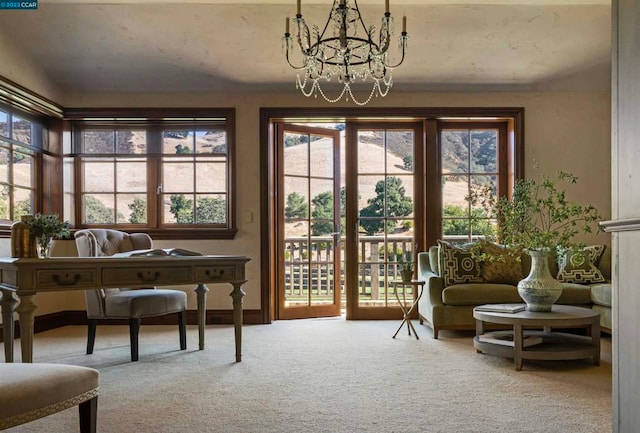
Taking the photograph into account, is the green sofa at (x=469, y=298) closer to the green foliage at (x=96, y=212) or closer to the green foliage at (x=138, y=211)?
the green foliage at (x=138, y=211)

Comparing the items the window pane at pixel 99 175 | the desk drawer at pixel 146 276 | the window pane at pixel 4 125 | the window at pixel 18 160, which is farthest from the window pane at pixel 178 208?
the desk drawer at pixel 146 276

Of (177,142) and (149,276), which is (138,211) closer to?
(177,142)

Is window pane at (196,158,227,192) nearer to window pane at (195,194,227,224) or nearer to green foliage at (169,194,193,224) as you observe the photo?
window pane at (195,194,227,224)

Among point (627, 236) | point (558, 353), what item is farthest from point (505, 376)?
point (627, 236)

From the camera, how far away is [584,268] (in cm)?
455

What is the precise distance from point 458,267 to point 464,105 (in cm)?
170

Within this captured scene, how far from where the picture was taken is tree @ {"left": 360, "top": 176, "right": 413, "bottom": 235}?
5.31 metres

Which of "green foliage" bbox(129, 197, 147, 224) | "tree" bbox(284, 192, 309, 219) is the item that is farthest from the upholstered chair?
"tree" bbox(284, 192, 309, 219)

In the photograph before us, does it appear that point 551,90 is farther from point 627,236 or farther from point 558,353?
point 627,236

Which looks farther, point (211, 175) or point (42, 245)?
point (211, 175)

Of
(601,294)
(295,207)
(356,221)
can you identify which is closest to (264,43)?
(295,207)

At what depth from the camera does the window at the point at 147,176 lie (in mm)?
5082

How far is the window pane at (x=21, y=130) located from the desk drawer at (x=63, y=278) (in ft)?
7.51

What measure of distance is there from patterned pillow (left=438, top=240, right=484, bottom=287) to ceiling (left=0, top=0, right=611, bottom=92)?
170 centimetres
